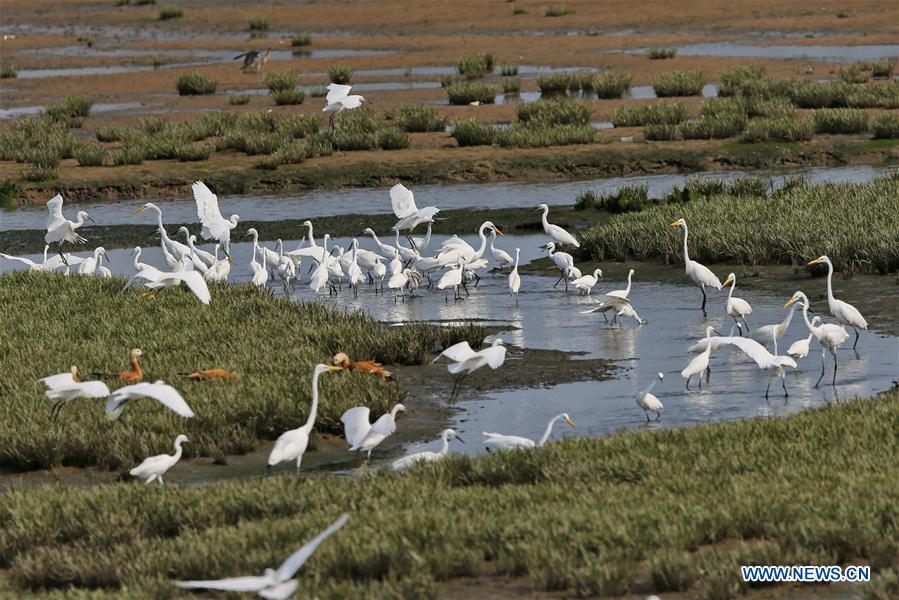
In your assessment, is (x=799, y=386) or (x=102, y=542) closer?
(x=102, y=542)

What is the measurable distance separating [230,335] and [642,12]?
152 ft

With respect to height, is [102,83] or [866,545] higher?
[866,545]

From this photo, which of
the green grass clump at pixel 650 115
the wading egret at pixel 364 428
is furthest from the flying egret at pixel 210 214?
the green grass clump at pixel 650 115

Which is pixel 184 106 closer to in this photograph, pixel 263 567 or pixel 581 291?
pixel 581 291

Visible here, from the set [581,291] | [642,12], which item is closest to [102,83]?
[642,12]

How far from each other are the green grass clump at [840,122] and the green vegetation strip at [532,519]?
65.6 ft

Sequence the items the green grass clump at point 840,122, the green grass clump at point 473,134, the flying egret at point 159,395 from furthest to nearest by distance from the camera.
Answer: the green grass clump at point 473,134
the green grass clump at point 840,122
the flying egret at point 159,395

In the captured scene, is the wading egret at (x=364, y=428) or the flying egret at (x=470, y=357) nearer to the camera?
the wading egret at (x=364, y=428)

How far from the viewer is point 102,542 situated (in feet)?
28.5

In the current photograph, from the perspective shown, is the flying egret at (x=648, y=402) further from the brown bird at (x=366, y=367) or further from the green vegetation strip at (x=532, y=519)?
the brown bird at (x=366, y=367)

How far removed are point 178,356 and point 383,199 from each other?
13.5 m

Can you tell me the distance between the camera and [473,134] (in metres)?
29.4

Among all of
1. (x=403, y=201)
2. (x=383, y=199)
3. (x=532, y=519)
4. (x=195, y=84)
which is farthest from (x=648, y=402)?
(x=195, y=84)

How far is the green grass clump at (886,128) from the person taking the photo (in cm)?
2852
